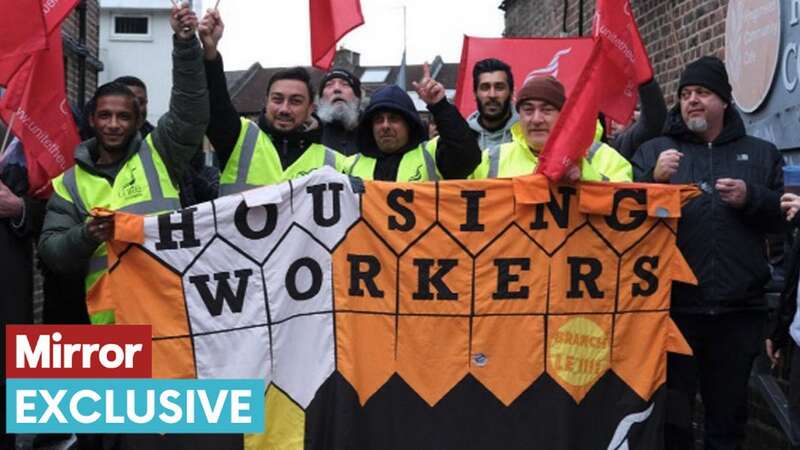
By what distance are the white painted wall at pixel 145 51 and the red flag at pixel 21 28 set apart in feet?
109

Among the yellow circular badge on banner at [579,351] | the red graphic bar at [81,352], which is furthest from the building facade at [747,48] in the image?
the red graphic bar at [81,352]

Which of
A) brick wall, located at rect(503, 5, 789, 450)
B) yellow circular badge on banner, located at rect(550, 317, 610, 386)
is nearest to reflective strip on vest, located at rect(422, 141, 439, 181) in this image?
yellow circular badge on banner, located at rect(550, 317, 610, 386)

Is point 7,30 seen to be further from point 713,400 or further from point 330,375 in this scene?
point 713,400

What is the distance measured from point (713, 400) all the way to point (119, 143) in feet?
9.42

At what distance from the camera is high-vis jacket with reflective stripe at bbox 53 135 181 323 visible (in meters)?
4.50

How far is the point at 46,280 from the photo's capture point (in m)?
5.30

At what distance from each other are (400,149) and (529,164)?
0.61 meters

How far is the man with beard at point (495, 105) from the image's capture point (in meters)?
5.28

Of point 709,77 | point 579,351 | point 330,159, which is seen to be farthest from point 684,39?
point 579,351

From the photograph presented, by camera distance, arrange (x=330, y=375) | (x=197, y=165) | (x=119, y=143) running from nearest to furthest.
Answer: (x=330, y=375)
(x=119, y=143)
(x=197, y=165)

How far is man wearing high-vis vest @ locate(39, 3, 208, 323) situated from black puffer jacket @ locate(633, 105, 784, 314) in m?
2.02

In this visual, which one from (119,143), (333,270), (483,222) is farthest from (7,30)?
(483,222)

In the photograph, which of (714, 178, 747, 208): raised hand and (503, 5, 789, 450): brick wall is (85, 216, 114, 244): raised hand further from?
(503, 5, 789, 450): brick wall

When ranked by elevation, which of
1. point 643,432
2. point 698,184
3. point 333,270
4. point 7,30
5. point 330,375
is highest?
point 7,30
